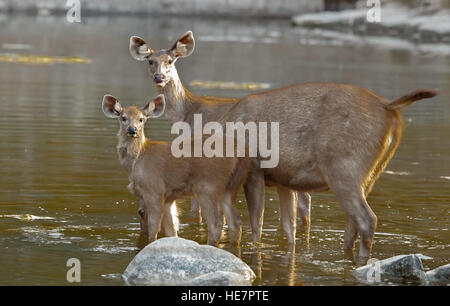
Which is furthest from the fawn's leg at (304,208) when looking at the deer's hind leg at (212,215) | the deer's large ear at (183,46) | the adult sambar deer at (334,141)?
the deer's large ear at (183,46)

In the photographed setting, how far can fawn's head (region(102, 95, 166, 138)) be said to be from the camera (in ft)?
35.8

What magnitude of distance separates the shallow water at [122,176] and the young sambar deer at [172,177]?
389 mm

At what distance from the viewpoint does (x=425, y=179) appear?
1519 centimetres

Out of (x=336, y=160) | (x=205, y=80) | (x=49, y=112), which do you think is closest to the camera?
(x=336, y=160)

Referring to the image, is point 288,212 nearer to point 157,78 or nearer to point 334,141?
point 334,141

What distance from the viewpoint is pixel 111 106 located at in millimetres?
11227

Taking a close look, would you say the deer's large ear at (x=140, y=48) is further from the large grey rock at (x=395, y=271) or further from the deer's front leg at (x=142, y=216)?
the large grey rock at (x=395, y=271)

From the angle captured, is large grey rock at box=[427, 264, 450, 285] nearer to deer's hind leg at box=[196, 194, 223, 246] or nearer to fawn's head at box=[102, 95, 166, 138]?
deer's hind leg at box=[196, 194, 223, 246]

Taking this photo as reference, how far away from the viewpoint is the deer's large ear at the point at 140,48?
12703 mm

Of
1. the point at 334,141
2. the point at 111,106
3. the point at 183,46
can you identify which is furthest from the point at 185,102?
the point at 334,141

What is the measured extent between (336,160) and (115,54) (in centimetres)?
2601

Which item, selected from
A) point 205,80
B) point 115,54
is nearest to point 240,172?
point 205,80
